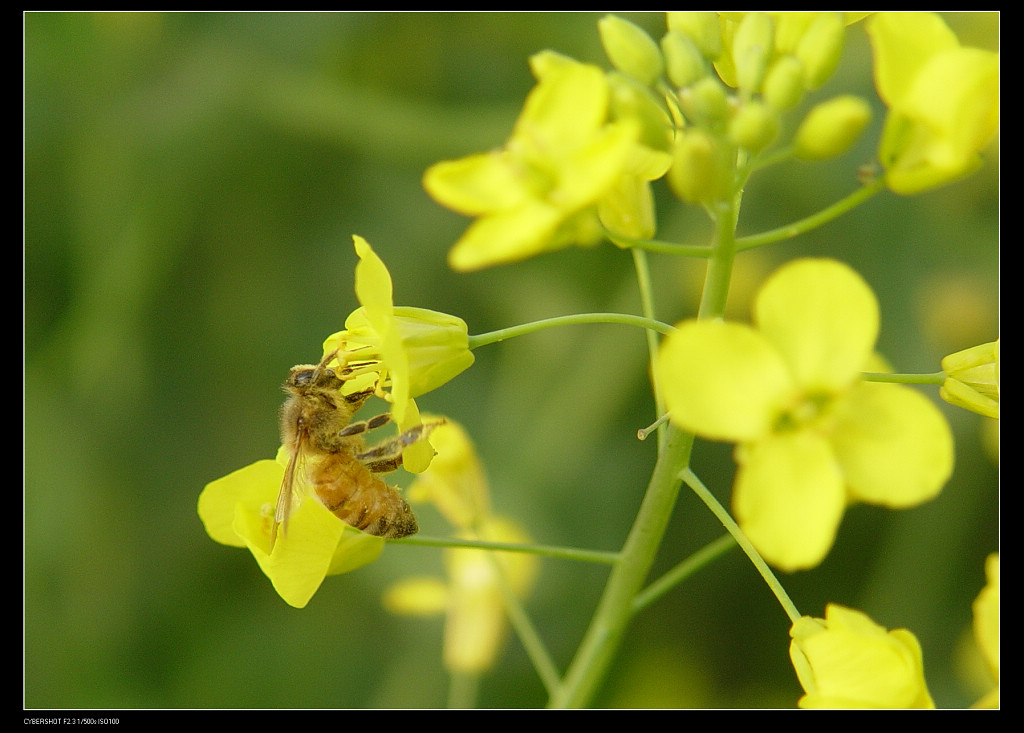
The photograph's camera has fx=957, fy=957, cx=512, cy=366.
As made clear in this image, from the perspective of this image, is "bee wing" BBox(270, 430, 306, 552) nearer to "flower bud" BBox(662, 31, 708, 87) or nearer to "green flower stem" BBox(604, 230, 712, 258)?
"green flower stem" BBox(604, 230, 712, 258)

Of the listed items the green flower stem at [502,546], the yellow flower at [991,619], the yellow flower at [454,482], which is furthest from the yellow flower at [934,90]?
the yellow flower at [454,482]

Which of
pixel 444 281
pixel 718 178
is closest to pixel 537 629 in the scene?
pixel 444 281

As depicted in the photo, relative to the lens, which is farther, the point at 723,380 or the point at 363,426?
the point at 363,426

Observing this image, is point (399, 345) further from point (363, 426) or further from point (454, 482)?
point (454, 482)

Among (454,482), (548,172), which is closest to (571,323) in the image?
(548,172)

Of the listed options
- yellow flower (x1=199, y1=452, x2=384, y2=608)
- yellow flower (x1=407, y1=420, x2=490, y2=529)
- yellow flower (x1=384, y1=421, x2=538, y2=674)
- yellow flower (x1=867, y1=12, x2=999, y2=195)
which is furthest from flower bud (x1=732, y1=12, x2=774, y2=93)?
yellow flower (x1=384, y1=421, x2=538, y2=674)
